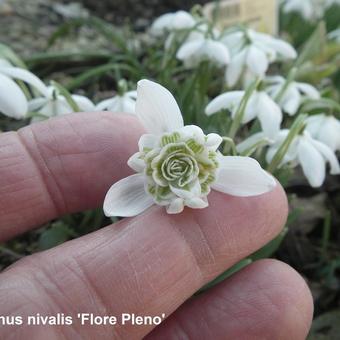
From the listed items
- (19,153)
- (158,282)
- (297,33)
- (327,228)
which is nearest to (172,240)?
(158,282)

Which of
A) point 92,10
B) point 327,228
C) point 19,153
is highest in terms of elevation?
point 19,153

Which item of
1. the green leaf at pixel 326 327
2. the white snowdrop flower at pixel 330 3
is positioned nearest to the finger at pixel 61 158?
the green leaf at pixel 326 327

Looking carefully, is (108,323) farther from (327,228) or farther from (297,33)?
(297,33)

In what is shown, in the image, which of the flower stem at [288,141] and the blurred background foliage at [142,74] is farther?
the blurred background foliage at [142,74]

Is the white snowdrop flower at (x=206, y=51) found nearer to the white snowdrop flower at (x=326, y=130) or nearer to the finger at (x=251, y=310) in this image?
the white snowdrop flower at (x=326, y=130)

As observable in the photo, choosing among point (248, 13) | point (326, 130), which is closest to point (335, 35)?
point (248, 13)

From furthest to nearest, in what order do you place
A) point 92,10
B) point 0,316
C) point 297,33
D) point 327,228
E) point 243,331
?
point 92,10 < point 297,33 < point 327,228 < point 243,331 < point 0,316
